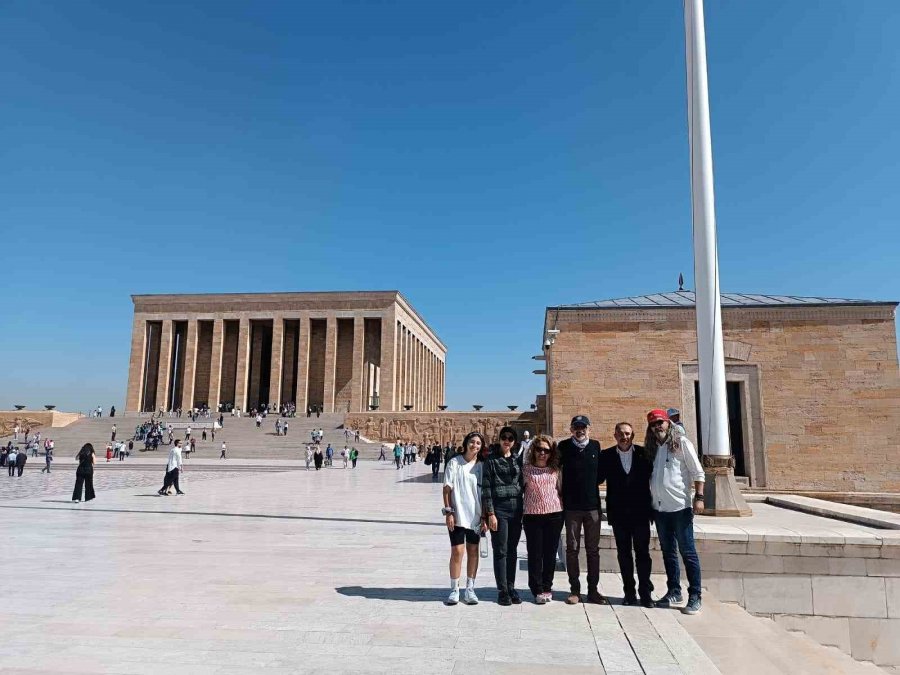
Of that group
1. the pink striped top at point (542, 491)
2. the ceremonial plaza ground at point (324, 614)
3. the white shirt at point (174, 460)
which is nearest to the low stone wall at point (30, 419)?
the white shirt at point (174, 460)

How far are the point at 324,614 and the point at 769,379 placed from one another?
46.4 ft

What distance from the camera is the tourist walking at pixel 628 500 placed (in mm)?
5402

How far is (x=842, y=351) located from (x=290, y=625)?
15697 millimetres

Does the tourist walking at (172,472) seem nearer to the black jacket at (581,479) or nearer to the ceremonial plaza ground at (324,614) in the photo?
the ceremonial plaza ground at (324,614)

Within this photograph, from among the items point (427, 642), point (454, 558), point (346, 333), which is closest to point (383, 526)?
point (454, 558)

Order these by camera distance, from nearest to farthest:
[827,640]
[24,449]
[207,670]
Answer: [207,670]
[827,640]
[24,449]

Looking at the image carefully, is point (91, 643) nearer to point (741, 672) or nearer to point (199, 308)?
point (741, 672)

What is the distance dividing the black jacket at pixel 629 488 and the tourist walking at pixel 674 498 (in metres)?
0.07

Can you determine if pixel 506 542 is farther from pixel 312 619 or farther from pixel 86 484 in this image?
pixel 86 484

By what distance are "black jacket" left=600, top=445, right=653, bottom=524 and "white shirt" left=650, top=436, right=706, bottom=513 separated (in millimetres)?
77

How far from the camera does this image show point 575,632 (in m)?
4.52

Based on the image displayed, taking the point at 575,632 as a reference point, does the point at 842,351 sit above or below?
above

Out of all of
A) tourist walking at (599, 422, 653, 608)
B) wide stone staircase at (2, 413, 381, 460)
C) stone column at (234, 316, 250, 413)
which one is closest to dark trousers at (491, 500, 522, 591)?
tourist walking at (599, 422, 653, 608)

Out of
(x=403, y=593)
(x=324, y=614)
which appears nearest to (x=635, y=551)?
(x=403, y=593)
